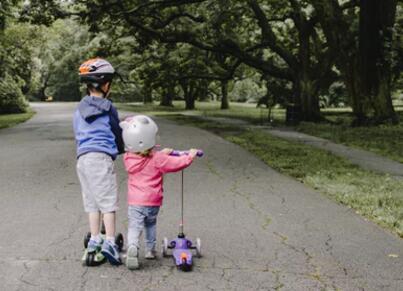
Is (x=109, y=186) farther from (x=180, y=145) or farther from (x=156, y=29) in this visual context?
(x=156, y=29)

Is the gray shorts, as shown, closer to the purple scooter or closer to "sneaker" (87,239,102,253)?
"sneaker" (87,239,102,253)

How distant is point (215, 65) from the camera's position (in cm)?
3250

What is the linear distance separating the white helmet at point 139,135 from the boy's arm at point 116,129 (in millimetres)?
243

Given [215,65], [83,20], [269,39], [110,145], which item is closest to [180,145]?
[83,20]

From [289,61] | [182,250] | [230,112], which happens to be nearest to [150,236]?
[182,250]

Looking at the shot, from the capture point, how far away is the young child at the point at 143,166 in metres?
4.66

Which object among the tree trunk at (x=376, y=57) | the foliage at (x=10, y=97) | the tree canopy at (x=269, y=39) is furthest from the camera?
the foliage at (x=10, y=97)

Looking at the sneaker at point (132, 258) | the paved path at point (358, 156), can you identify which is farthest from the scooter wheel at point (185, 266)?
the paved path at point (358, 156)

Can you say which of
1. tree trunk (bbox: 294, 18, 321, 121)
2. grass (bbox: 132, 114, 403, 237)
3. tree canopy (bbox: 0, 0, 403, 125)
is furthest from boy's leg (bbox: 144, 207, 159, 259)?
tree trunk (bbox: 294, 18, 321, 121)

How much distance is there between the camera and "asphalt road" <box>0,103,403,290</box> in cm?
439

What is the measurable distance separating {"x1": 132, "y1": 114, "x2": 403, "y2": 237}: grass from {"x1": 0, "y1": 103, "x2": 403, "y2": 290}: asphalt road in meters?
0.27

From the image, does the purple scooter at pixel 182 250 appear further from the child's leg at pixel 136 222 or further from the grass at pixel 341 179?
the grass at pixel 341 179

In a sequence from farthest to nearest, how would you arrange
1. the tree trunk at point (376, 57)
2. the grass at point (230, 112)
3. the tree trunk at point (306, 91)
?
the grass at point (230, 112) < the tree trunk at point (306, 91) < the tree trunk at point (376, 57)

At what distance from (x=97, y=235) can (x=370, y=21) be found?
17.7m
